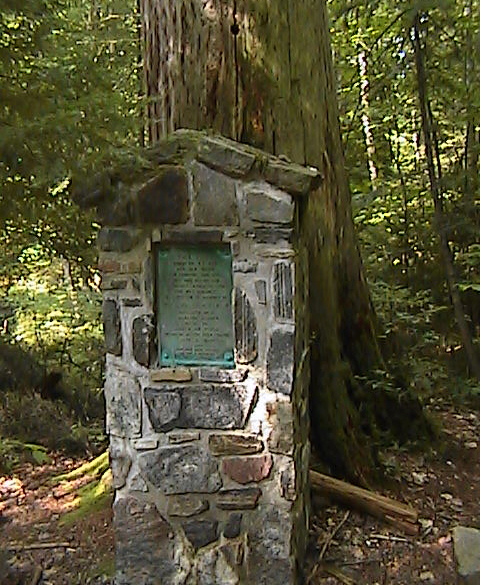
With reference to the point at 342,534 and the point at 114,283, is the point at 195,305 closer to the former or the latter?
the point at 114,283

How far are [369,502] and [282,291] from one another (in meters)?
1.74

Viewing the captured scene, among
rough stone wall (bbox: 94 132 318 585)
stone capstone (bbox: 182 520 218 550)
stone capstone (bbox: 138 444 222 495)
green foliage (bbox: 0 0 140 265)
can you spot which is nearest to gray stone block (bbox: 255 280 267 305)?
rough stone wall (bbox: 94 132 318 585)

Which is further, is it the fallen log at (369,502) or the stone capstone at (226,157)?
the fallen log at (369,502)

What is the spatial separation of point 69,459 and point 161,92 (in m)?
3.02

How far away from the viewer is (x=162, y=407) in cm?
342

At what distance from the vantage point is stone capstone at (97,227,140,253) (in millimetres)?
3381

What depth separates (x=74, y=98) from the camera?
323 centimetres

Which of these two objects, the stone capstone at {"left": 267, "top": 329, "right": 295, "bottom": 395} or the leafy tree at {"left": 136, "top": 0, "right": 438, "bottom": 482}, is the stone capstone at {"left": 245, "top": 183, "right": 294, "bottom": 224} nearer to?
the stone capstone at {"left": 267, "top": 329, "right": 295, "bottom": 395}

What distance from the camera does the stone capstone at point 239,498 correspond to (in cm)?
343

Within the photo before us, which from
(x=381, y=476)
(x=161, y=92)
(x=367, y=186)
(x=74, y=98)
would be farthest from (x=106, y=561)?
(x=367, y=186)

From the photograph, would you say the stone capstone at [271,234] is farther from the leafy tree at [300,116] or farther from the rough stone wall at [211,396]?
the leafy tree at [300,116]

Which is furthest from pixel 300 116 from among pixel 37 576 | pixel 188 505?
pixel 37 576

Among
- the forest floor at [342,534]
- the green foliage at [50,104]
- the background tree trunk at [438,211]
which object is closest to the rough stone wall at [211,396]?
the green foliage at [50,104]

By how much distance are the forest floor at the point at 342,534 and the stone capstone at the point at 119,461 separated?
645 millimetres
